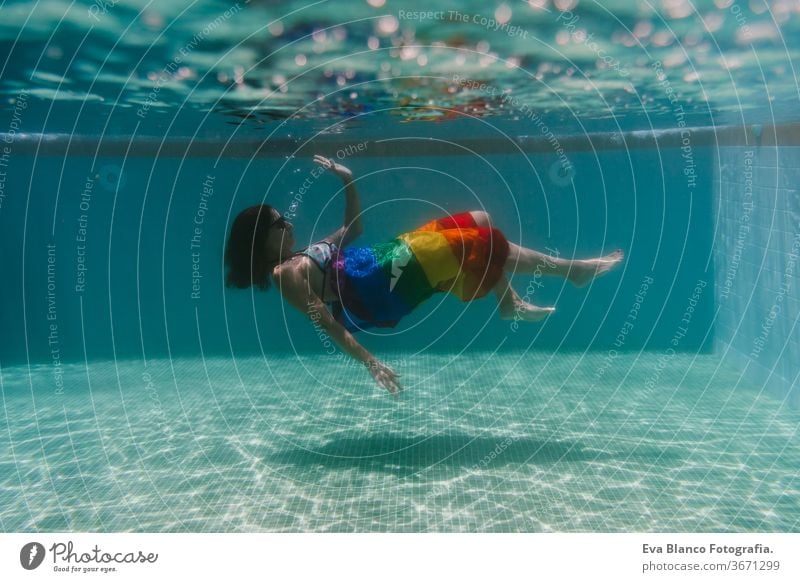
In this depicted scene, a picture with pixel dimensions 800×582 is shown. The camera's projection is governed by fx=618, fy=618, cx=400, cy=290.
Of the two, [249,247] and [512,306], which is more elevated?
[249,247]

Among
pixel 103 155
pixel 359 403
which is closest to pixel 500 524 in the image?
pixel 359 403

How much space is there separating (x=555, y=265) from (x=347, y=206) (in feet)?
6.40

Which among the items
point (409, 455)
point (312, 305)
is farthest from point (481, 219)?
point (409, 455)

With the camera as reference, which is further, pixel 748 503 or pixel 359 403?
pixel 359 403

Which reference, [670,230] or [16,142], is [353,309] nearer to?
[16,142]

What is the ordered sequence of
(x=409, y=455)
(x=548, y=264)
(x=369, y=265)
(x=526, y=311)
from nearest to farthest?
1. (x=369, y=265)
2. (x=548, y=264)
3. (x=526, y=311)
4. (x=409, y=455)

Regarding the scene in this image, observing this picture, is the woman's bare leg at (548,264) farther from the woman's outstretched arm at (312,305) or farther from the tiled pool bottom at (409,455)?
the tiled pool bottom at (409,455)

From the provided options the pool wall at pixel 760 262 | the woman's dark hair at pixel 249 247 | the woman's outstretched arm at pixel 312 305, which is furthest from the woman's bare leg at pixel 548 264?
the pool wall at pixel 760 262

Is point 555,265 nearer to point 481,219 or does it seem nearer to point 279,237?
point 481,219

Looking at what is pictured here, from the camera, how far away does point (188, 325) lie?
15.6 m

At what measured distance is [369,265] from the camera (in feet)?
17.4

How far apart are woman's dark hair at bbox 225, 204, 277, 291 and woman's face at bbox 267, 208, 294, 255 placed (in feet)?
0.13

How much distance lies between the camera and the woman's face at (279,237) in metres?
4.95

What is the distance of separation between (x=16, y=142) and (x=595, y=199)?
14591 mm
